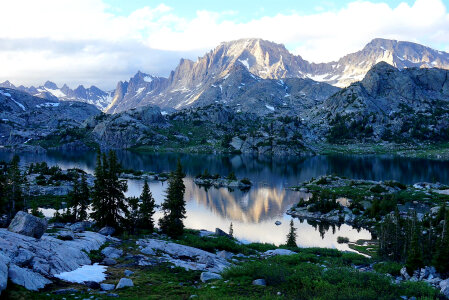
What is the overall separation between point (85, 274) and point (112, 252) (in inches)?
241

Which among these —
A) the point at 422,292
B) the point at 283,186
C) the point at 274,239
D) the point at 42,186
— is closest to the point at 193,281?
the point at 422,292

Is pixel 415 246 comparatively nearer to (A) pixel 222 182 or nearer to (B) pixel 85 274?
(B) pixel 85 274

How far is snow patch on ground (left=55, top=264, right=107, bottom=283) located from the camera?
68.1ft

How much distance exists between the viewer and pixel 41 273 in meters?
20.3

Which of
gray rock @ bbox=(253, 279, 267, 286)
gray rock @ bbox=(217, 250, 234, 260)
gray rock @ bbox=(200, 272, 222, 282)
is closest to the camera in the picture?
gray rock @ bbox=(253, 279, 267, 286)

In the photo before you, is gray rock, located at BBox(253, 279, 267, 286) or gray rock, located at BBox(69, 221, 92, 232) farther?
gray rock, located at BBox(69, 221, 92, 232)

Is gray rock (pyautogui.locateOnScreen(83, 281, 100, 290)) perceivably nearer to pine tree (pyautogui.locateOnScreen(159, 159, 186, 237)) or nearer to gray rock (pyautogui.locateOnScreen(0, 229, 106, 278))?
gray rock (pyautogui.locateOnScreen(0, 229, 106, 278))

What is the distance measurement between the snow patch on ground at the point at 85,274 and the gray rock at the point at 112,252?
325 centimetres

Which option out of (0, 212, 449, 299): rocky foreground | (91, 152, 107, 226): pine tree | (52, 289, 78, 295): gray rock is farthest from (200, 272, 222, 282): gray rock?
(91, 152, 107, 226): pine tree

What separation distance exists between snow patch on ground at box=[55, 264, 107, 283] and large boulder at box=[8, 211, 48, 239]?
5421mm

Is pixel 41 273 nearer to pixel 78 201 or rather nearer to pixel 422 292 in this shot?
pixel 422 292

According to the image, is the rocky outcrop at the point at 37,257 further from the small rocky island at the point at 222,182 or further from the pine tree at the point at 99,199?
the small rocky island at the point at 222,182

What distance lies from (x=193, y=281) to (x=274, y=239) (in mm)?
39918

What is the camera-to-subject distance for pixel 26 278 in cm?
1831
